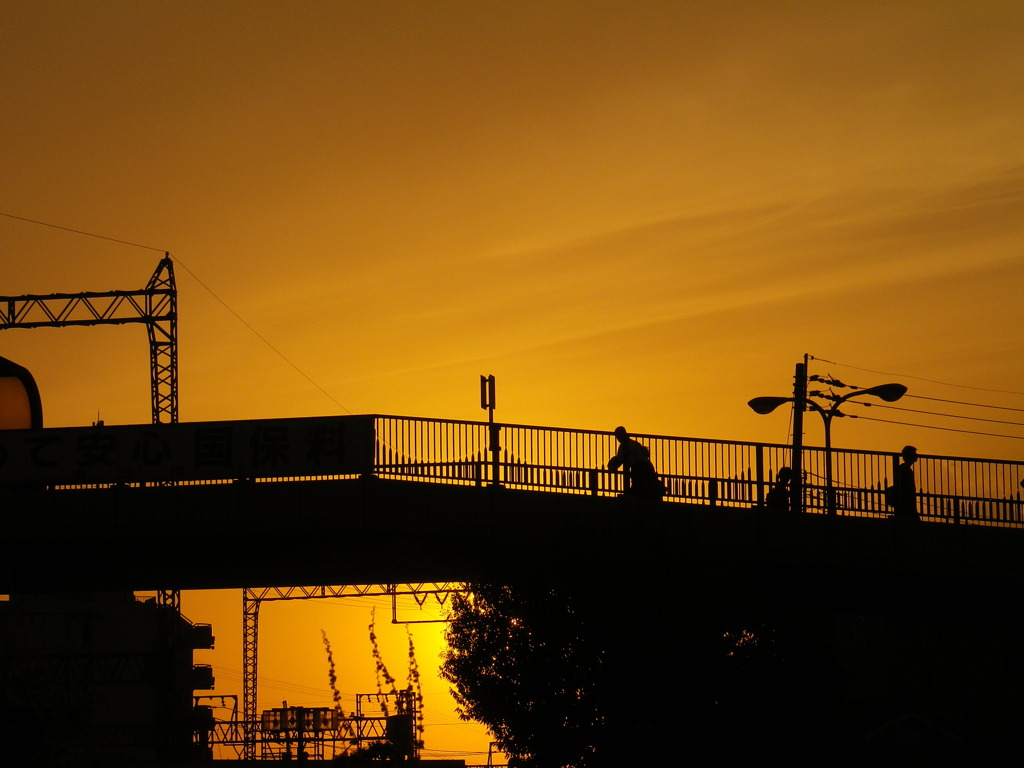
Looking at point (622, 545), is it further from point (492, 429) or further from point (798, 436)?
point (798, 436)

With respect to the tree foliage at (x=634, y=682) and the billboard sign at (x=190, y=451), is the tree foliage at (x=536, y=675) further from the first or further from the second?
the billboard sign at (x=190, y=451)

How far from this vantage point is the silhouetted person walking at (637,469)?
2967 cm

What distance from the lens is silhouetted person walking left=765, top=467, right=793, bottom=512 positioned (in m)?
30.6

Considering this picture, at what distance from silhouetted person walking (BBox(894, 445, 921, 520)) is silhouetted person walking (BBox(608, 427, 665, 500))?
484 centimetres

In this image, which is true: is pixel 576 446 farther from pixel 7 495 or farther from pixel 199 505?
pixel 7 495

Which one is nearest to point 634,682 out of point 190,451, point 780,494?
point 780,494

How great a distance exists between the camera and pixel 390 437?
101ft

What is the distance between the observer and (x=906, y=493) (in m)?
30.6

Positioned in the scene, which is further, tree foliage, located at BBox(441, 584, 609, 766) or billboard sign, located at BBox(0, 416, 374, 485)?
billboard sign, located at BBox(0, 416, 374, 485)

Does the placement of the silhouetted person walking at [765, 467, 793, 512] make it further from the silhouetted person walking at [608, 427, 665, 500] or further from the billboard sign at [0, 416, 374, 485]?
the billboard sign at [0, 416, 374, 485]

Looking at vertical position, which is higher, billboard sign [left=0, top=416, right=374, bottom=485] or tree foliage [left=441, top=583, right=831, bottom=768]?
billboard sign [left=0, top=416, right=374, bottom=485]

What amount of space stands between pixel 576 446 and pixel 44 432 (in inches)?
468

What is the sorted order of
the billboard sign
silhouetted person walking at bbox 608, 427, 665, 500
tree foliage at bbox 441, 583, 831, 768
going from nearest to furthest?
tree foliage at bbox 441, 583, 831, 768 < silhouetted person walking at bbox 608, 427, 665, 500 < the billboard sign

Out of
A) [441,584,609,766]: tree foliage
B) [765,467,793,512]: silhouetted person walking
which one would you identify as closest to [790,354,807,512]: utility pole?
[765,467,793,512]: silhouetted person walking
